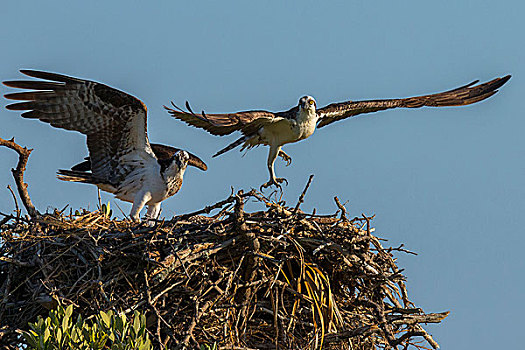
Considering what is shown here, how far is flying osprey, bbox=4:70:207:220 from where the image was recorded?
833 centimetres

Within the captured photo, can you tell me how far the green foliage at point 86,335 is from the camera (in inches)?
191

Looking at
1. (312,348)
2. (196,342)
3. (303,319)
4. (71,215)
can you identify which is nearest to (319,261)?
(303,319)

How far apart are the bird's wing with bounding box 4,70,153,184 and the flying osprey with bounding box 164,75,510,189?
119 centimetres

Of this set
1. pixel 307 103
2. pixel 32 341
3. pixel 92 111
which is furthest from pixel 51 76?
pixel 32 341

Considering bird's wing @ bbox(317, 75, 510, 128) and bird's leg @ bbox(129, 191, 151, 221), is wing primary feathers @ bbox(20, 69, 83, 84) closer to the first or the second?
bird's leg @ bbox(129, 191, 151, 221)

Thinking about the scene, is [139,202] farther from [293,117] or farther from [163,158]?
[293,117]

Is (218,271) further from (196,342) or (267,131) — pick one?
(267,131)

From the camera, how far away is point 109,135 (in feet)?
28.9

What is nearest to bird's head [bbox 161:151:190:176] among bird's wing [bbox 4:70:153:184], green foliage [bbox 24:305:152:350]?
bird's wing [bbox 4:70:153:184]

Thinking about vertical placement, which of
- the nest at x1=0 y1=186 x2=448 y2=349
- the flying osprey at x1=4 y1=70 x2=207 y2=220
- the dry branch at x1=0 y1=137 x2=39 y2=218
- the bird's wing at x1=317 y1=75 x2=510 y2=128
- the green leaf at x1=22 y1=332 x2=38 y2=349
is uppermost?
the bird's wing at x1=317 y1=75 x2=510 y2=128

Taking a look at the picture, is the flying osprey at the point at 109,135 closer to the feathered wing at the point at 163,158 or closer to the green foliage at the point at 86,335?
the feathered wing at the point at 163,158

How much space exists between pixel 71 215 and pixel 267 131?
224 centimetres

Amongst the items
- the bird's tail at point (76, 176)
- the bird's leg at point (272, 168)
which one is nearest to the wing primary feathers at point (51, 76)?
the bird's tail at point (76, 176)

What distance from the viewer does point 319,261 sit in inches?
275
